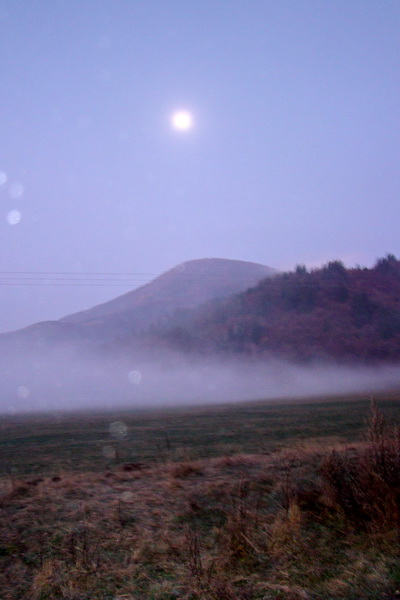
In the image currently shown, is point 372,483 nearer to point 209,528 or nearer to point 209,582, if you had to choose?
point 209,528

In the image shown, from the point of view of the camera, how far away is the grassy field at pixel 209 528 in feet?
22.5

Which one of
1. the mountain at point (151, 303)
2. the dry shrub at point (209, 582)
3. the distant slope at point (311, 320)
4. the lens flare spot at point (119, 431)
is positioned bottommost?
the dry shrub at point (209, 582)

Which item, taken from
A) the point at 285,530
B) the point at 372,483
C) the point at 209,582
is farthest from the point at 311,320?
the point at 209,582

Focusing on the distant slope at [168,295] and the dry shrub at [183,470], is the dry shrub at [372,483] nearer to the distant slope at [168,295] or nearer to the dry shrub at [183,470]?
the dry shrub at [183,470]

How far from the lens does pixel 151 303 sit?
13312cm

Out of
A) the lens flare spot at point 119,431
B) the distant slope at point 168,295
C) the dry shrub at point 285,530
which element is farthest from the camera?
the distant slope at point 168,295

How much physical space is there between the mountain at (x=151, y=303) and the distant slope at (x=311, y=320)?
56.3 feet

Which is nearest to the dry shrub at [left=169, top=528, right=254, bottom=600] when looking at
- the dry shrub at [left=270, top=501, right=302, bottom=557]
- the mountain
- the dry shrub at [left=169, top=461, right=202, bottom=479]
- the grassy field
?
the grassy field

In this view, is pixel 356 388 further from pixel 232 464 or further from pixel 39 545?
pixel 39 545

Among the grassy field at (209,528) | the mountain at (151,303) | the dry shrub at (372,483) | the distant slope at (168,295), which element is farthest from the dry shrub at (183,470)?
the distant slope at (168,295)

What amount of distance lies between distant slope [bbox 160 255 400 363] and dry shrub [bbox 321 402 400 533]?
2516 inches

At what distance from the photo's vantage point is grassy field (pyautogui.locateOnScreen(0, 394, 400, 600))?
6.86 meters

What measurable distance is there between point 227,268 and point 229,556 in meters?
149

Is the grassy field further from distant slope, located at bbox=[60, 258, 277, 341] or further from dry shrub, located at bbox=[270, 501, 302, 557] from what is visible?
distant slope, located at bbox=[60, 258, 277, 341]
